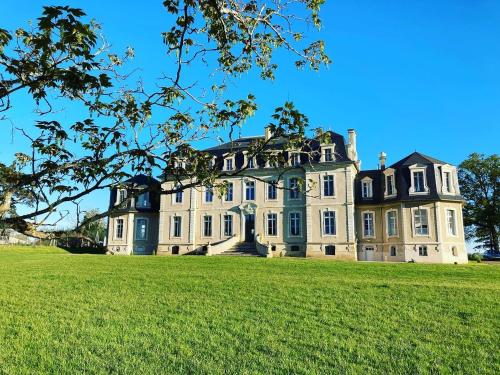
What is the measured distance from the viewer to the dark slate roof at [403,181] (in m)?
28.1

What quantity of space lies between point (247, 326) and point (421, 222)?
23.8 metres

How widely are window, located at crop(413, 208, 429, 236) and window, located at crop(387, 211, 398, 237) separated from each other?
1355mm

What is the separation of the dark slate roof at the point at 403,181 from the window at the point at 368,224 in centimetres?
100

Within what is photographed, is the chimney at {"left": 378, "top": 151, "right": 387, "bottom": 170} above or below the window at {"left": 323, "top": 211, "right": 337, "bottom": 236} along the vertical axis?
above

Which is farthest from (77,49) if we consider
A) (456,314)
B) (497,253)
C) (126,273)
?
(497,253)

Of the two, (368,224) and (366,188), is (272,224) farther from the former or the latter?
(366,188)

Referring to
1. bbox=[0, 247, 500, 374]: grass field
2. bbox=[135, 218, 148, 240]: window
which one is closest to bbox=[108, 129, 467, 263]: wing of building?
bbox=[135, 218, 148, 240]: window

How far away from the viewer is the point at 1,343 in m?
6.60

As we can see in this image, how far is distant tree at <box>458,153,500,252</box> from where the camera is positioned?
1622 inches

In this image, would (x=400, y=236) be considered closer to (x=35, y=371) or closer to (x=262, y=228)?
(x=262, y=228)

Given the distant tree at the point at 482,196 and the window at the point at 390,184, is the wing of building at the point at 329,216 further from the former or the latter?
the distant tree at the point at 482,196

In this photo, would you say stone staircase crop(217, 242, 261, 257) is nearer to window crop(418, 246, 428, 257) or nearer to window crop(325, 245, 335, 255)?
window crop(325, 245, 335, 255)

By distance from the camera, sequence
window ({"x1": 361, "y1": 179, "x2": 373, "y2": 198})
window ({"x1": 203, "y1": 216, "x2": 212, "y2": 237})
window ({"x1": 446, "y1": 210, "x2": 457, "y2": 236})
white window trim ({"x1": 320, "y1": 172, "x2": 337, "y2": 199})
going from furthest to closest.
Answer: window ({"x1": 203, "y1": 216, "x2": 212, "y2": 237}), window ({"x1": 361, "y1": 179, "x2": 373, "y2": 198}), white window trim ({"x1": 320, "y1": 172, "x2": 337, "y2": 199}), window ({"x1": 446, "y1": 210, "x2": 457, "y2": 236})

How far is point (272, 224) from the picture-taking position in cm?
3231
